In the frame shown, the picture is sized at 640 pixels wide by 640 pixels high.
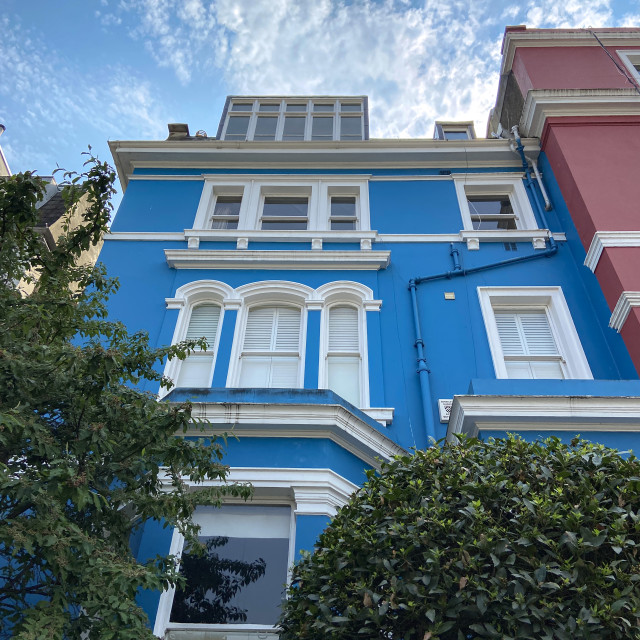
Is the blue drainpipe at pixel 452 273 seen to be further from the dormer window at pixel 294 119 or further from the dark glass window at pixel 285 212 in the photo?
the dormer window at pixel 294 119

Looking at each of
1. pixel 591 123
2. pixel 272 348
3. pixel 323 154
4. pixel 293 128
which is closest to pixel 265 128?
pixel 293 128

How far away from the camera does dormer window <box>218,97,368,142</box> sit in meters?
15.2

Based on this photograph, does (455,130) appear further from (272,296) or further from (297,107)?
(272,296)

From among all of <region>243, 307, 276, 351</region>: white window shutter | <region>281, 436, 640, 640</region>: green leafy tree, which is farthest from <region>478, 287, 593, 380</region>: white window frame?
<region>281, 436, 640, 640</region>: green leafy tree

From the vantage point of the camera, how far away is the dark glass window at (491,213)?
1327cm

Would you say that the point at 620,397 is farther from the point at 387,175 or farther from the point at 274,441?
the point at 387,175

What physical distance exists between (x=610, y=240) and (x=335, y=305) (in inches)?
183

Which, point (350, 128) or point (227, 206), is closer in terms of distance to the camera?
point (227, 206)

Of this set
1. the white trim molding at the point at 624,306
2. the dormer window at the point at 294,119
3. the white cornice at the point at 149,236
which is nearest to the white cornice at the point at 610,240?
the white trim molding at the point at 624,306

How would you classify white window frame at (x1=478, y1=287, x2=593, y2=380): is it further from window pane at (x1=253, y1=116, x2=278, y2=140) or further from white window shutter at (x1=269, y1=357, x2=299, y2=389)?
window pane at (x1=253, y1=116, x2=278, y2=140)

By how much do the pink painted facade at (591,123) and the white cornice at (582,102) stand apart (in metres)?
0.02

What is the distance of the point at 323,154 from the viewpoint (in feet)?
46.0

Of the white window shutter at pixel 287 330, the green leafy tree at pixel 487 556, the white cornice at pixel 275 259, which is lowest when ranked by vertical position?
the green leafy tree at pixel 487 556

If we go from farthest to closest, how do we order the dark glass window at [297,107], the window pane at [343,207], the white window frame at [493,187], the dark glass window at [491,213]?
the dark glass window at [297,107], the window pane at [343,207], the white window frame at [493,187], the dark glass window at [491,213]
